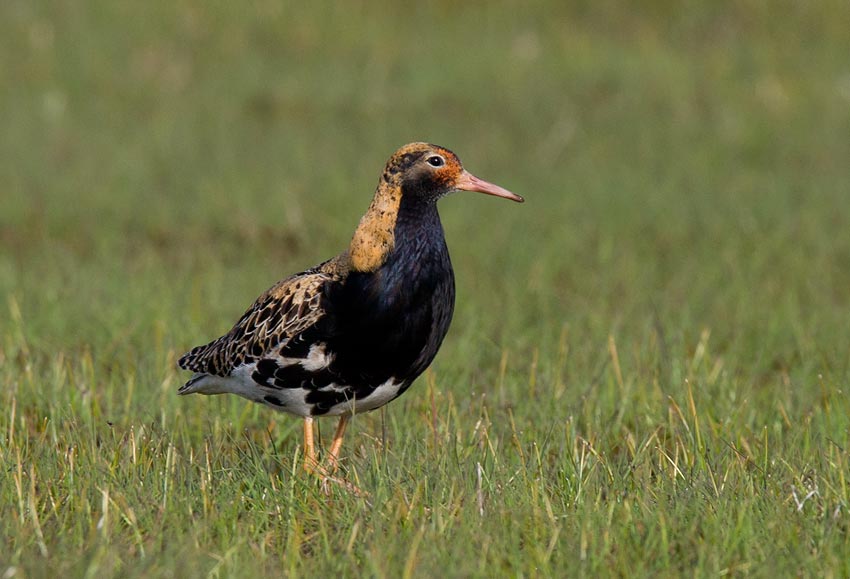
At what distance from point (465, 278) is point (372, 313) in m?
4.05

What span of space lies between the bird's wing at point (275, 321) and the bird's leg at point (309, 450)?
0.31 meters

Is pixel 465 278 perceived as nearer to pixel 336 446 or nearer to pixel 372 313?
pixel 336 446

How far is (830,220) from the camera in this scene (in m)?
10.1

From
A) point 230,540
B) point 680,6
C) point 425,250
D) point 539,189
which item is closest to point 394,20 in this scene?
point 680,6

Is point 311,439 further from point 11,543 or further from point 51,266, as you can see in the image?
point 51,266

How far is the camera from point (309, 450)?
4758 mm

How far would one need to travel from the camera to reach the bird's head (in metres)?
4.83

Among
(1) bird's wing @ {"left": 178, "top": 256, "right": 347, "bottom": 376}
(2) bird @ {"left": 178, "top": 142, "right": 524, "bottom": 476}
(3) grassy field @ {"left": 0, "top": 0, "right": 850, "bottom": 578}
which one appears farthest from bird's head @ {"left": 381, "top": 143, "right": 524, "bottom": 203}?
(3) grassy field @ {"left": 0, "top": 0, "right": 850, "bottom": 578}

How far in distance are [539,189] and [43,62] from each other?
6144 millimetres

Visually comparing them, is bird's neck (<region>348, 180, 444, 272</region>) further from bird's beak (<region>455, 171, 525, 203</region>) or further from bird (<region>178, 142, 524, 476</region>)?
bird's beak (<region>455, 171, 525, 203</region>)

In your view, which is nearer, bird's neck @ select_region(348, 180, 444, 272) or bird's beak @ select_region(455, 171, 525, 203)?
bird's neck @ select_region(348, 180, 444, 272)

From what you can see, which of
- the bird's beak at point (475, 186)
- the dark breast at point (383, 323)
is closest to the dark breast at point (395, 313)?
the dark breast at point (383, 323)

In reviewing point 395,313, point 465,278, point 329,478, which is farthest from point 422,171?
point 465,278

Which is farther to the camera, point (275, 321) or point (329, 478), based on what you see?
point (275, 321)
